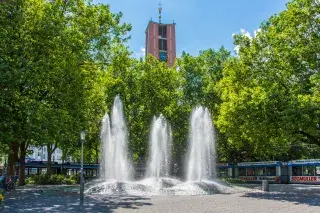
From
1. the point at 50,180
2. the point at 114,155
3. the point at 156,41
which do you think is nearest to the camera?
the point at 114,155

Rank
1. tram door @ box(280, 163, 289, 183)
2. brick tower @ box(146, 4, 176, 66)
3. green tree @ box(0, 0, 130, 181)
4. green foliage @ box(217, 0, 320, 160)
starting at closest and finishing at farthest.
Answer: green tree @ box(0, 0, 130, 181) < green foliage @ box(217, 0, 320, 160) < tram door @ box(280, 163, 289, 183) < brick tower @ box(146, 4, 176, 66)

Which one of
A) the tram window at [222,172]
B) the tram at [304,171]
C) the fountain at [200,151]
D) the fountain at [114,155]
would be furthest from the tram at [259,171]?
the fountain at [114,155]

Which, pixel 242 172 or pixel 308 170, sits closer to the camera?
pixel 308 170

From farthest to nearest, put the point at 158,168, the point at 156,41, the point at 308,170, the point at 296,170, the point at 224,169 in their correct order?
the point at 156,41, the point at 224,169, the point at 296,170, the point at 308,170, the point at 158,168

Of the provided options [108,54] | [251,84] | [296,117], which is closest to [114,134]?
[108,54]

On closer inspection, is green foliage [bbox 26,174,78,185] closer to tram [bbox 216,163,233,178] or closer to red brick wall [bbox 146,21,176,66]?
tram [bbox 216,163,233,178]

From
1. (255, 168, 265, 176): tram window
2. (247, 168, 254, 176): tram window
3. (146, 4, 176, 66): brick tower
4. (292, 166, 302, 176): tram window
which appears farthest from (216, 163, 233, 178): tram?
(146, 4, 176, 66): brick tower

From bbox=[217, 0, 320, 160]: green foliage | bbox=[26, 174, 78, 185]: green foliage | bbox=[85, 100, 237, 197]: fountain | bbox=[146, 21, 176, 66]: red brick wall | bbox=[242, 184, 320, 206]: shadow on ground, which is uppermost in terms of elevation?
bbox=[146, 21, 176, 66]: red brick wall

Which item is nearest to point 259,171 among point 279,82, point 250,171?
point 250,171

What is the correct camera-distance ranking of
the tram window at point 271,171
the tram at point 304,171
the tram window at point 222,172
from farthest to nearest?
the tram window at point 222,172
the tram window at point 271,171
the tram at point 304,171

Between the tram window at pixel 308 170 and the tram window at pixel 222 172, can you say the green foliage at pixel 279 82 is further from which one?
the tram window at pixel 222 172

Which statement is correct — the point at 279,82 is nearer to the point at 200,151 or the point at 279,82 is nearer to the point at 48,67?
the point at 200,151

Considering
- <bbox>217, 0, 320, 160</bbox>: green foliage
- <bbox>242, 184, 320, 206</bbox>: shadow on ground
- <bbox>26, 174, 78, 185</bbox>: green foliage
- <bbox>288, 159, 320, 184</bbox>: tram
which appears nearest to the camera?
<bbox>242, 184, 320, 206</bbox>: shadow on ground

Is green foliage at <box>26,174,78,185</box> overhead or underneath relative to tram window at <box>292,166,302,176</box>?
underneath
